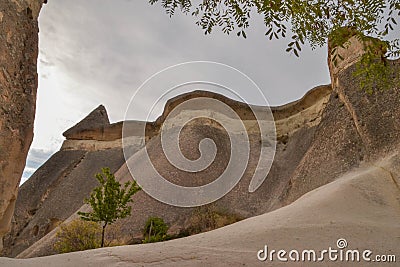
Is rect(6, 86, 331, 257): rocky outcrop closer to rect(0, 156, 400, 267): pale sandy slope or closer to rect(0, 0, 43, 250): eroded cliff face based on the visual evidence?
rect(0, 156, 400, 267): pale sandy slope

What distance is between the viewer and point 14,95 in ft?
22.3

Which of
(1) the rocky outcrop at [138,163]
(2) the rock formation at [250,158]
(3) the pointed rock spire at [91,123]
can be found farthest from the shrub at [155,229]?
(3) the pointed rock spire at [91,123]

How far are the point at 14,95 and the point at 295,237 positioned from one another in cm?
547

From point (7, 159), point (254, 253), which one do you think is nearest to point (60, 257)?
point (254, 253)

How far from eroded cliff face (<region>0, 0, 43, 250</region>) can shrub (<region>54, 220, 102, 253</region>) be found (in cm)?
595

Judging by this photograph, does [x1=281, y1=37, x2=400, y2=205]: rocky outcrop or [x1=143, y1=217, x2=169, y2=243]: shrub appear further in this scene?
[x1=143, y1=217, x2=169, y2=243]: shrub

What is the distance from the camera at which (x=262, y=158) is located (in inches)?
706

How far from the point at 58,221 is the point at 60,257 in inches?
607

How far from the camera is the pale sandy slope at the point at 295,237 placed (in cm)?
355

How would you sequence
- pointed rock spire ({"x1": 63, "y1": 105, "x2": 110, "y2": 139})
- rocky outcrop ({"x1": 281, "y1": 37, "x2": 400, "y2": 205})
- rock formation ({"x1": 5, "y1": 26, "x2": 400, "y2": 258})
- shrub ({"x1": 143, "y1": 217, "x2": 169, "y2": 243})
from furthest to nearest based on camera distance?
pointed rock spire ({"x1": 63, "y1": 105, "x2": 110, "y2": 139})
shrub ({"x1": 143, "y1": 217, "x2": 169, "y2": 243})
rock formation ({"x1": 5, "y1": 26, "x2": 400, "y2": 258})
rocky outcrop ({"x1": 281, "y1": 37, "x2": 400, "y2": 205})

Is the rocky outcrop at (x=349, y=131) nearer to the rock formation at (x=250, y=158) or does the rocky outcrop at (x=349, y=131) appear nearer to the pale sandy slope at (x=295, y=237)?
the rock formation at (x=250, y=158)

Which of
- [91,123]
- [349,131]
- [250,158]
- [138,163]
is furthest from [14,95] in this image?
[91,123]

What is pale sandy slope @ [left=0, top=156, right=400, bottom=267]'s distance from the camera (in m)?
3.55

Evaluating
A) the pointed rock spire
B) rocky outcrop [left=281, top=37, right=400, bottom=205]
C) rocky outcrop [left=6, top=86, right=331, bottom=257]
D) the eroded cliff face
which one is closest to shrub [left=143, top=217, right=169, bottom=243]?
rocky outcrop [left=6, top=86, right=331, bottom=257]
